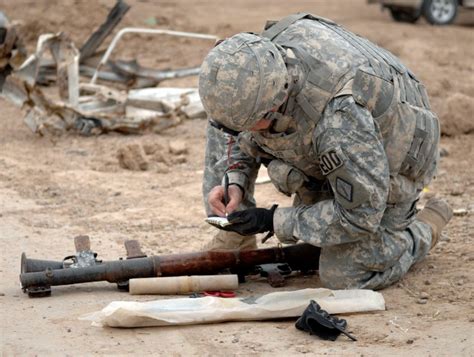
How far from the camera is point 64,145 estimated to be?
29.7 feet

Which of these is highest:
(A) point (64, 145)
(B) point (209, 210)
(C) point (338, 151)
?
(C) point (338, 151)

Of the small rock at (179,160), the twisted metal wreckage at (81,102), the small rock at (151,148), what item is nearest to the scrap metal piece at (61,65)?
the twisted metal wreckage at (81,102)

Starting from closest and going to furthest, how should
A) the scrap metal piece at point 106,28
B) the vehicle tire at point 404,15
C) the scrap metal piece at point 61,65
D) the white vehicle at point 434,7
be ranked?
the scrap metal piece at point 61,65 → the scrap metal piece at point 106,28 → the white vehicle at point 434,7 → the vehicle tire at point 404,15

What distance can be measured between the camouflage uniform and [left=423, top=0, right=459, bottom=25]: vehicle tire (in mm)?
10250

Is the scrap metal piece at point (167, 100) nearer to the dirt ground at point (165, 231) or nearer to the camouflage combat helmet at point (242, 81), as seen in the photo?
the dirt ground at point (165, 231)

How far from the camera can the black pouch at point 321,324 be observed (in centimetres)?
461

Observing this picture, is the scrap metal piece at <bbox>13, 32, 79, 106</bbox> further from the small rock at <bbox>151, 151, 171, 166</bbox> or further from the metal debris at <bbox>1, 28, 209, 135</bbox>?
the small rock at <bbox>151, 151, 171, 166</bbox>

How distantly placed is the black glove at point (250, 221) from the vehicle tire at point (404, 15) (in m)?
10.9

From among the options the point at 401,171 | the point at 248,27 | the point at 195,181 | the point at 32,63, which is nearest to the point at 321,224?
the point at 401,171

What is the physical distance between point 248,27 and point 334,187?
10107 mm

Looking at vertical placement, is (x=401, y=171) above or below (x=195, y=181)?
above

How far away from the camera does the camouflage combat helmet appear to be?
4.66 m

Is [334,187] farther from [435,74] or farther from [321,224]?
[435,74]

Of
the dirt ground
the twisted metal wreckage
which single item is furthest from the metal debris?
the dirt ground
